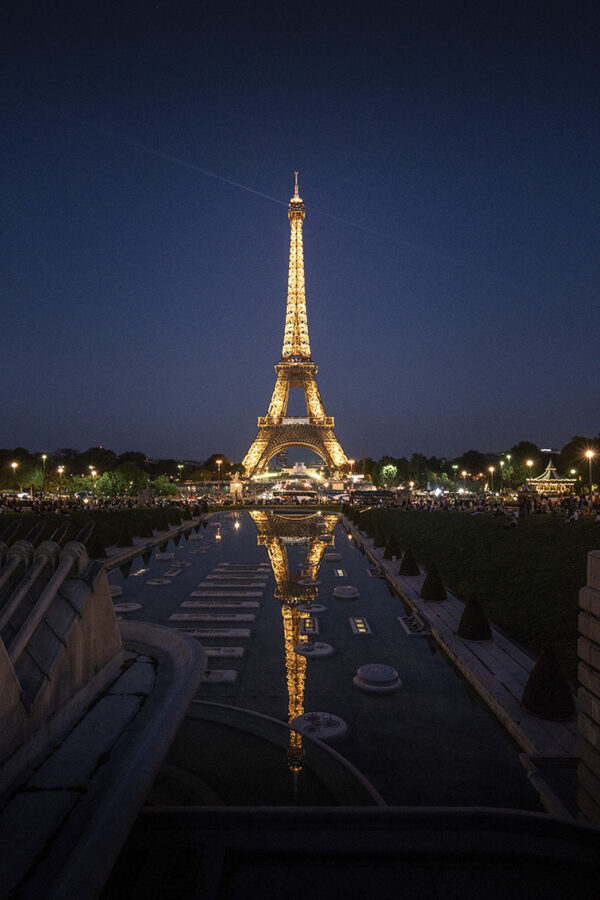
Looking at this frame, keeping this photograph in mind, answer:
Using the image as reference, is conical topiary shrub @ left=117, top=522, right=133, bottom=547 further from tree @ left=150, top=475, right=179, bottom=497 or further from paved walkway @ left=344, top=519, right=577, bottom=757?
tree @ left=150, top=475, right=179, bottom=497

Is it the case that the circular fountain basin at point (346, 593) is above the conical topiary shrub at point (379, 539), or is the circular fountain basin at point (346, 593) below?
below

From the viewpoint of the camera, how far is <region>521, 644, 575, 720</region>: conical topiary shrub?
925 cm

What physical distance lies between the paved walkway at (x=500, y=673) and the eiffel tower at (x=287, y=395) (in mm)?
76099

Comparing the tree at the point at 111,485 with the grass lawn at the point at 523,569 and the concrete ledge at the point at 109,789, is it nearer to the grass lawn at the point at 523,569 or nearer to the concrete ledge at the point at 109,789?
the grass lawn at the point at 523,569

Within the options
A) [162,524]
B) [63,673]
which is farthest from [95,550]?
[63,673]

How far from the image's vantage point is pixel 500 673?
11.6 metres

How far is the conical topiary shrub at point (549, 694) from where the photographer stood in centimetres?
925

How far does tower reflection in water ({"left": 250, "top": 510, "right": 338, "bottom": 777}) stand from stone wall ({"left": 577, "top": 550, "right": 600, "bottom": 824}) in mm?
3822

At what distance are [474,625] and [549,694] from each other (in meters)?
4.62

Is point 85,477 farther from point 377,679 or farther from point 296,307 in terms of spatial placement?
point 377,679

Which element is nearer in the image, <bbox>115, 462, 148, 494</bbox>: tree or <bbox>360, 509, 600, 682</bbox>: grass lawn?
<bbox>360, 509, 600, 682</bbox>: grass lawn

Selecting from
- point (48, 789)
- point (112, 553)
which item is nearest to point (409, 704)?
point (48, 789)

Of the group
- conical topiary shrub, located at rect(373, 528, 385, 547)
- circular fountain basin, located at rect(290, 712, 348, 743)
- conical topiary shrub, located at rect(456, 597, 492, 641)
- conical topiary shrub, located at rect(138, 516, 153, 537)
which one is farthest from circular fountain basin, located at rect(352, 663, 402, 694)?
conical topiary shrub, located at rect(138, 516, 153, 537)

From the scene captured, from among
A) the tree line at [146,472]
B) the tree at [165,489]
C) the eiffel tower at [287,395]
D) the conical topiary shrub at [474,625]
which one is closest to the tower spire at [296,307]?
the eiffel tower at [287,395]
